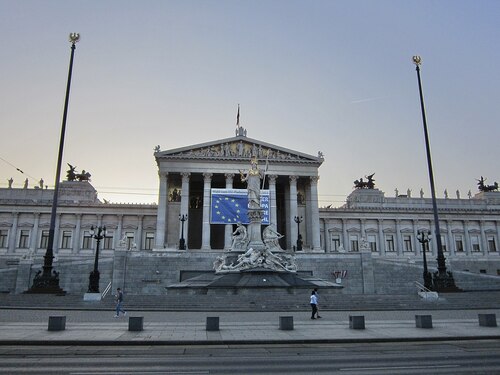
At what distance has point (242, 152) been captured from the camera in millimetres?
68312

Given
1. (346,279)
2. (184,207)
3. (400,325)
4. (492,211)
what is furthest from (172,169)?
(492,211)

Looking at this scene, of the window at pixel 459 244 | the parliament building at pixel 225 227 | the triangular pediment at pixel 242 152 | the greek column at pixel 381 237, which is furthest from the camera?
the window at pixel 459 244

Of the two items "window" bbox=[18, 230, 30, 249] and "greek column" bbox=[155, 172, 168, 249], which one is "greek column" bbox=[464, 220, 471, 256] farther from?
"window" bbox=[18, 230, 30, 249]

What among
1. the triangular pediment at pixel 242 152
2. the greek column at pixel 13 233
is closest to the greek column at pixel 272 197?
the triangular pediment at pixel 242 152

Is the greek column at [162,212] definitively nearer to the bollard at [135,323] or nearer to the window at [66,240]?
the window at [66,240]

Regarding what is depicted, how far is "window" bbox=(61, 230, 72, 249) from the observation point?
248 ft

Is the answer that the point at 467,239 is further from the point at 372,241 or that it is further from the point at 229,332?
the point at 229,332

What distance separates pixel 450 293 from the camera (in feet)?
110

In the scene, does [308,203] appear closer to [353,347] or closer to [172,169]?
[172,169]

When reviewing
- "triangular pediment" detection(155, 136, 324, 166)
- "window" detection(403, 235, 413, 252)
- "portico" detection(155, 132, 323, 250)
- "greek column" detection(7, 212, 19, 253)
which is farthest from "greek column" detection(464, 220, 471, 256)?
"greek column" detection(7, 212, 19, 253)

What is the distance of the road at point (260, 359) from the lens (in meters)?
9.86

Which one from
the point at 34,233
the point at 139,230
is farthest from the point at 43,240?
the point at 139,230

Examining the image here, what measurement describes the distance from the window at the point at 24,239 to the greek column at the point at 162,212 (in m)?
26.5

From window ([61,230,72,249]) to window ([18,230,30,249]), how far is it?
5.70m
